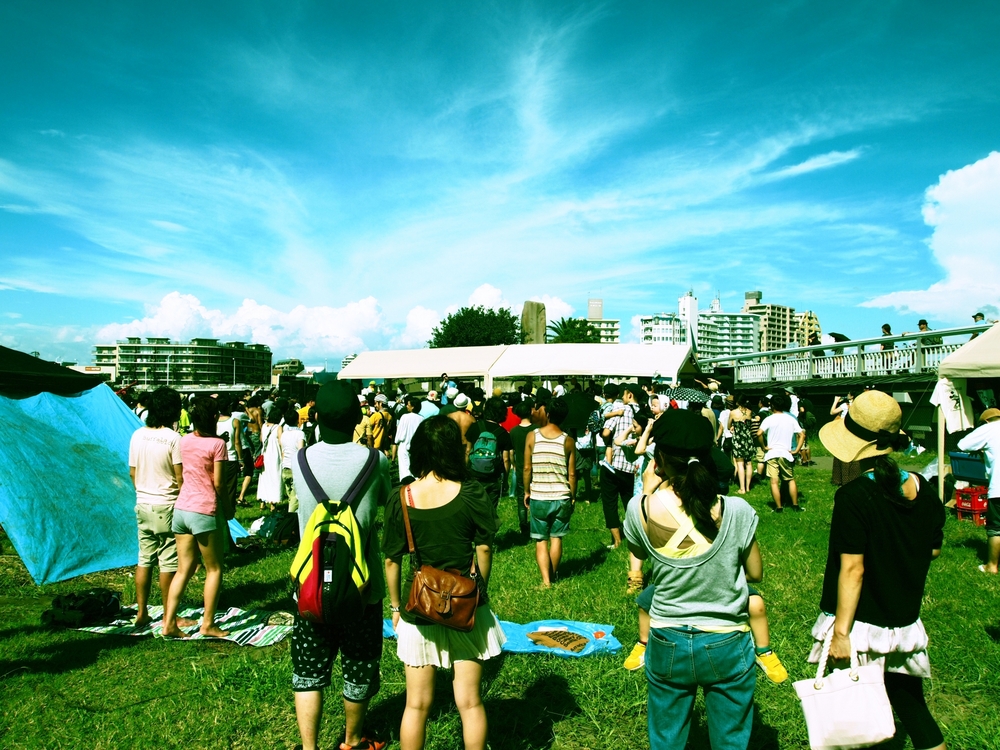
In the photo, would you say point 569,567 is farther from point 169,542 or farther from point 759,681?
point 169,542

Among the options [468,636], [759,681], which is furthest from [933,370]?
[468,636]

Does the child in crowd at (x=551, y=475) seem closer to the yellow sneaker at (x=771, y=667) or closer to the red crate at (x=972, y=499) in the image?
the yellow sneaker at (x=771, y=667)

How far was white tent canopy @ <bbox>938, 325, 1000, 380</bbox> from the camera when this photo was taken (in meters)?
8.09

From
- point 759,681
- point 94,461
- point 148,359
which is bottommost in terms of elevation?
point 759,681

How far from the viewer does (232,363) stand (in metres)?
193

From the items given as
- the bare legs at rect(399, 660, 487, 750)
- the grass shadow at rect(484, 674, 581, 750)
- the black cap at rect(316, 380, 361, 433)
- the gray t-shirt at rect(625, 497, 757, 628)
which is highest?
the black cap at rect(316, 380, 361, 433)

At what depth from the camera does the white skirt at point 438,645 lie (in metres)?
2.78

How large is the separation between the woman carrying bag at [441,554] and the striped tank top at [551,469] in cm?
289

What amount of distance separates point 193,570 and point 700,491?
4057 mm

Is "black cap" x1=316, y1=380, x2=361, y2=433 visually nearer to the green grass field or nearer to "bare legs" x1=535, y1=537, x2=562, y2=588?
the green grass field

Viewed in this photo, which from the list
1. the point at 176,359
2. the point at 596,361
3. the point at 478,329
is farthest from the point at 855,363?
the point at 176,359

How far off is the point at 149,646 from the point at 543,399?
3.84 metres

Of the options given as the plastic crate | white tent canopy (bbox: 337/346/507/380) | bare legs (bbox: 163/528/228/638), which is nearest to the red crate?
the plastic crate

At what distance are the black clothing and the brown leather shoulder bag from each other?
59.2 inches
